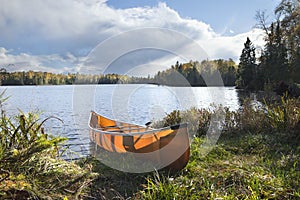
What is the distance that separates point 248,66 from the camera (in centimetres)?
3453

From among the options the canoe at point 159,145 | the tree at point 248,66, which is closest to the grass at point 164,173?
the canoe at point 159,145

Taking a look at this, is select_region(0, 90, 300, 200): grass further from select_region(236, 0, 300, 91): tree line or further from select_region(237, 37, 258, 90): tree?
select_region(237, 37, 258, 90): tree

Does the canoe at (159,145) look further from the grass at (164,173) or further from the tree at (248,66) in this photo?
the tree at (248,66)

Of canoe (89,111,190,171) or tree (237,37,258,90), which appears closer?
canoe (89,111,190,171)

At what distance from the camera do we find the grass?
2.66 meters

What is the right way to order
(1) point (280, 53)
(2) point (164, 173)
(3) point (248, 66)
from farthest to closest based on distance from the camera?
(3) point (248, 66)
(1) point (280, 53)
(2) point (164, 173)

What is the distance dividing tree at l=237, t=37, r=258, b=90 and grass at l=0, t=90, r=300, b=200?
2971cm

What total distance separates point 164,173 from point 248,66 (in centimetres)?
3377

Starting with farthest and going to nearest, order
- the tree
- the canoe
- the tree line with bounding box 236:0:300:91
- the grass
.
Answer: the tree
the tree line with bounding box 236:0:300:91
the canoe
the grass

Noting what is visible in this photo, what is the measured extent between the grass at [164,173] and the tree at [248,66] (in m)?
29.7

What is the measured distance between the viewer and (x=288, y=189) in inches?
122

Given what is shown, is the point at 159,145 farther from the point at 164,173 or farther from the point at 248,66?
the point at 248,66

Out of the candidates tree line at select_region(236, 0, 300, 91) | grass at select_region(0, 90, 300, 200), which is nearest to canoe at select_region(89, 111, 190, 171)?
grass at select_region(0, 90, 300, 200)

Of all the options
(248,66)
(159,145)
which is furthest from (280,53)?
(159,145)
